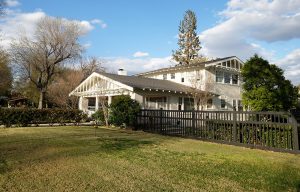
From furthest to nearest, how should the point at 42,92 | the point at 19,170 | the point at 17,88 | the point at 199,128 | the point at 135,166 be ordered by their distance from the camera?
the point at 17,88, the point at 42,92, the point at 199,128, the point at 135,166, the point at 19,170

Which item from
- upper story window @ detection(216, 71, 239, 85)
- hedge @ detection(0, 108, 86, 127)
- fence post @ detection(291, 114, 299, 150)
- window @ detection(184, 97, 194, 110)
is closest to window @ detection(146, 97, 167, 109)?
window @ detection(184, 97, 194, 110)

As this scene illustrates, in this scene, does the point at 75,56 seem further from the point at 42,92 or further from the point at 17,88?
the point at 17,88

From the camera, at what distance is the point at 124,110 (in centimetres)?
1905

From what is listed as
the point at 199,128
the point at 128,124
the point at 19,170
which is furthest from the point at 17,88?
the point at 19,170

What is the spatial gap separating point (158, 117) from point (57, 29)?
91.9 ft

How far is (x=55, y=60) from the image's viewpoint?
3919cm

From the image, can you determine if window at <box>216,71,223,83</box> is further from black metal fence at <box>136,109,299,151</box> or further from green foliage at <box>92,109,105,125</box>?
black metal fence at <box>136,109,299,151</box>

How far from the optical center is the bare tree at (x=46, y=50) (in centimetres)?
3834

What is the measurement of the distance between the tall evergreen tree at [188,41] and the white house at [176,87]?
23097 millimetres

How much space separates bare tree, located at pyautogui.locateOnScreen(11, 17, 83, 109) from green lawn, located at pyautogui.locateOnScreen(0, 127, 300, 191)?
103ft

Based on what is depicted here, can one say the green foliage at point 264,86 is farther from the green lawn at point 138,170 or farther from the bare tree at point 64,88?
the bare tree at point 64,88

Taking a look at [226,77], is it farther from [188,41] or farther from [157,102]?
[188,41]

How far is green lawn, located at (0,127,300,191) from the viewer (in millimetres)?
5543

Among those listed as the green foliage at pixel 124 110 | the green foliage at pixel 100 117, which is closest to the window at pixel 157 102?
the green foliage at pixel 100 117
